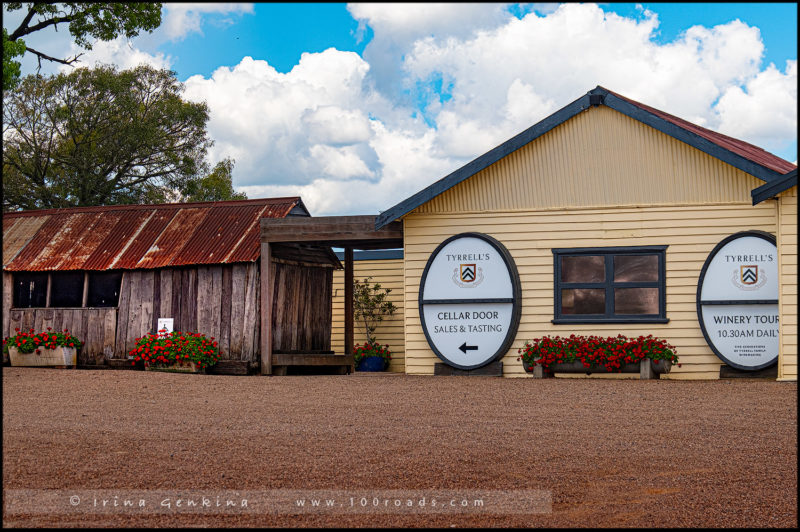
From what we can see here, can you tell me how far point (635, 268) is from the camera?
15.0m

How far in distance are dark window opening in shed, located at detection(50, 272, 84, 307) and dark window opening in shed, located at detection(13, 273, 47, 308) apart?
0.21 meters

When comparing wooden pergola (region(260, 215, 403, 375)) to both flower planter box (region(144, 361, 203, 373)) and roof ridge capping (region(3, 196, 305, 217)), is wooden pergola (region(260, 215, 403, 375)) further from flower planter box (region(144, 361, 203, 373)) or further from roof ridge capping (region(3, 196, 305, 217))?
roof ridge capping (region(3, 196, 305, 217))

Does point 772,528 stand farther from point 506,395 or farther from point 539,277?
point 539,277

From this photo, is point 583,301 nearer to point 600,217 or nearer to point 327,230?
point 600,217

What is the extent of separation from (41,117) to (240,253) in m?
17.8

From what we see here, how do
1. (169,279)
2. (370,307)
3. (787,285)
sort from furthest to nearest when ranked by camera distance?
(370,307) < (169,279) < (787,285)

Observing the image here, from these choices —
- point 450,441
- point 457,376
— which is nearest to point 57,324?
point 457,376

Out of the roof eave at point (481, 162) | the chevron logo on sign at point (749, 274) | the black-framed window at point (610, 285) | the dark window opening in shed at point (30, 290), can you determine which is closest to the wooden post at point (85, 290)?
the dark window opening in shed at point (30, 290)

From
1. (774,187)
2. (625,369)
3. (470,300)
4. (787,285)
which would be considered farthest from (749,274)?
(470,300)

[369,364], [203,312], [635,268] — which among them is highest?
[635,268]

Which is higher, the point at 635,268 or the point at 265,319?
the point at 635,268

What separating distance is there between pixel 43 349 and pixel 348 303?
19.4 feet

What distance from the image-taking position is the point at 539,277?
1524 centimetres

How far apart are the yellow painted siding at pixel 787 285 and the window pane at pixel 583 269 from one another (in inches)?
109
